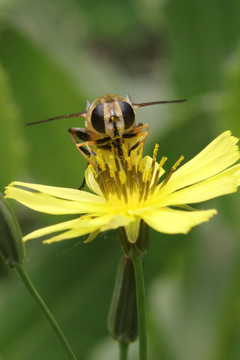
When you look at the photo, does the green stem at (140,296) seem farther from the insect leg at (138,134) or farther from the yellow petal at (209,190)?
the insect leg at (138,134)

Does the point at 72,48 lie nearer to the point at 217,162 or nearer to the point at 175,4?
the point at 175,4

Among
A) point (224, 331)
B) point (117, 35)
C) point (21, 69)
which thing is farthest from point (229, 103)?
point (117, 35)

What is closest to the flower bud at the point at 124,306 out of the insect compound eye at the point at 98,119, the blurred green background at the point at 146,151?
the insect compound eye at the point at 98,119

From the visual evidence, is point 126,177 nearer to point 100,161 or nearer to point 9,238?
point 100,161

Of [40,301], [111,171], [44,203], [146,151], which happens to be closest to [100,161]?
[111,171]

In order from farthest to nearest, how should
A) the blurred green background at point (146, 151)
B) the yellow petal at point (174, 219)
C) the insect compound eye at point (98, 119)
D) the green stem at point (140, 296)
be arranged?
the blurred green background at point (146, 151), the insect compound eye at point (98, 119), the green stem at point (140, 296), the yellow petal at point (174, 219)

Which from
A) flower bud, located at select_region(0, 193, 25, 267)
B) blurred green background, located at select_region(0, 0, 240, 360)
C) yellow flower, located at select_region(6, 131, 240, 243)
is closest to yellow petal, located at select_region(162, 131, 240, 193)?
yellow flower, located at select_region(6, 131, 240, 243)
